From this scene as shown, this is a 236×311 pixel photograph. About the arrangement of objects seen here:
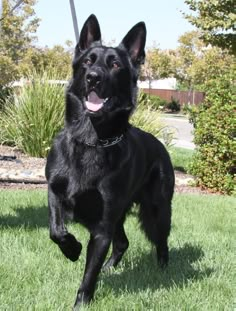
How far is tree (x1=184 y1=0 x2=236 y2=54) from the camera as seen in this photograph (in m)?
13.9

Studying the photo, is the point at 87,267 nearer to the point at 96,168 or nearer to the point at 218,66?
the point at 96,168

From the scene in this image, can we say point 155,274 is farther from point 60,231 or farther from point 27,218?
point 27,218

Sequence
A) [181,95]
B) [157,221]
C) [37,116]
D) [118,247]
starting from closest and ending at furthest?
[118,247] → [157,221] → [37,116] → [181,95]

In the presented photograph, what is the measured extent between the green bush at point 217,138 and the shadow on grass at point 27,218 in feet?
13.8

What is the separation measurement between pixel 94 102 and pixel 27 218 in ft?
8.52

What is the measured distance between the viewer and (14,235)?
468 cm

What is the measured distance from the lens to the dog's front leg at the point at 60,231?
3.27 metres

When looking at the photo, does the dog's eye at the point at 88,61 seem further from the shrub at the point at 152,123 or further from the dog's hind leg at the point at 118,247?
the shrub at the point at 152,123

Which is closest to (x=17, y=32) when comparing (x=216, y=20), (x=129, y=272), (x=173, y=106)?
(x=173, y=106)

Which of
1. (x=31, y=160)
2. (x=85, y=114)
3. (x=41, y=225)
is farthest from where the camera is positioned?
(x=31, y=160)

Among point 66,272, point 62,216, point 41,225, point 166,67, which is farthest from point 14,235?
point 166,67

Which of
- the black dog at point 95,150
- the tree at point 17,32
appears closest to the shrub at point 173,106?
the tree at point 17,32

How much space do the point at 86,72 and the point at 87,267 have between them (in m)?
1.29

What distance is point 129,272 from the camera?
4.04m
